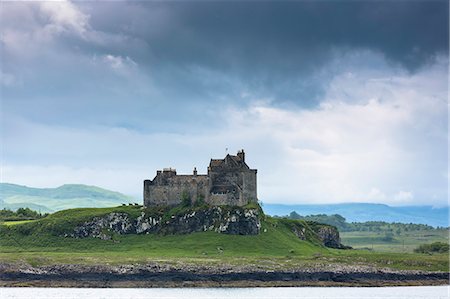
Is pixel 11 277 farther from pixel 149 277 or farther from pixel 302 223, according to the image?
pixel 302 223

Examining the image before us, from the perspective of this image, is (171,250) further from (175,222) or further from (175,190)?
(175,190)

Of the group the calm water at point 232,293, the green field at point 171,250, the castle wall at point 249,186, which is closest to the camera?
the calm water at point 232,293

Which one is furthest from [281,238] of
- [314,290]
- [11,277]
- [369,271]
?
[11,277]

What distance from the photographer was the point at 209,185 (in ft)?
497

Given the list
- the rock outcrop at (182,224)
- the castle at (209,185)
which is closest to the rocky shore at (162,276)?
the rock outcrop at (182,224)

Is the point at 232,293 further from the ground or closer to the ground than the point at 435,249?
closer to the ground

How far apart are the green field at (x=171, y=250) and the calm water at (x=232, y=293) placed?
10423 millimetres

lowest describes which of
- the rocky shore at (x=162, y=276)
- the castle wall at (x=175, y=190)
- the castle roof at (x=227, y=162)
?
the rocky shore at (x=162, y=276)

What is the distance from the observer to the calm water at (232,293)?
104625 millimetres

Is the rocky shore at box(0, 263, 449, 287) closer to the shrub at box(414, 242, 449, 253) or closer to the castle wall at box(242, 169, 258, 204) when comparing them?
the castle wall at box(242, 169, 258, 204)

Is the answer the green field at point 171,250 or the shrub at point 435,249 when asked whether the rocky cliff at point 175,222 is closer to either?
the green field at point 171,250

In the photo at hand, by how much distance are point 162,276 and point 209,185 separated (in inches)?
1288

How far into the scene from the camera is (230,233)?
478 ft

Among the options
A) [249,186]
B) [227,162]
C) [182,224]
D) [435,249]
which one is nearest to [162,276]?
[182,224]
